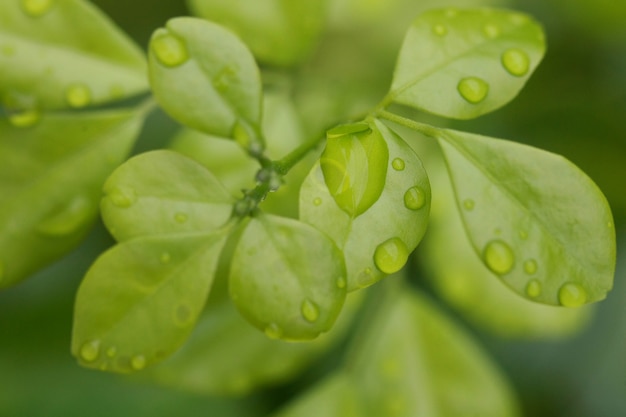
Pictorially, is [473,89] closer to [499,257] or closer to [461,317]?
[499,257]

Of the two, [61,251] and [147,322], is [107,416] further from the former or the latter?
[147,322]

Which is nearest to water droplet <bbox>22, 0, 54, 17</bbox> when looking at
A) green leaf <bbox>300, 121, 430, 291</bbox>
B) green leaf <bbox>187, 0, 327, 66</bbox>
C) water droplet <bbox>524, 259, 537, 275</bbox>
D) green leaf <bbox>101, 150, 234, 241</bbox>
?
green leaf <bbox>187, 0, 327, 66</bbox>

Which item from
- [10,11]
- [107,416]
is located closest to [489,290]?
[10,11]

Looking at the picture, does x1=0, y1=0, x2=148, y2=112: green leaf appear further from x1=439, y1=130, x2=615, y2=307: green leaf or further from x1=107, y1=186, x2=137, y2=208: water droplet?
x1=439, y1=130, x2=615, y2=307: green leaf

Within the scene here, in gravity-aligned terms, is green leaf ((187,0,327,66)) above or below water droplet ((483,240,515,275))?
below

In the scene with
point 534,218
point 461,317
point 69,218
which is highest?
point 534,218

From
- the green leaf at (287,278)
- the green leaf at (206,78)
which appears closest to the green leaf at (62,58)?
the green leaf at (206,78)

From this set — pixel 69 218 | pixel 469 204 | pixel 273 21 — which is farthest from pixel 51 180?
pixel 469 204
